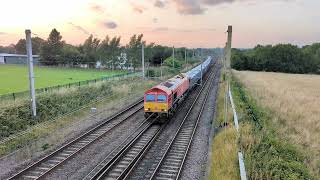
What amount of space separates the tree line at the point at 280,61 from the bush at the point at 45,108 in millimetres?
98692

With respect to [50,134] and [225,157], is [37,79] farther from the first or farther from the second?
[225,157]

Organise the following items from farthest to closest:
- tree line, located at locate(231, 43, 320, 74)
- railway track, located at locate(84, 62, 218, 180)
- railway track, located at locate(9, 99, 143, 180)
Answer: tree line, located at locate(231, 43, 320, 74), railway track, located at locate(9, 99, 143, 180), railway track, located at locate(84, 62, 218, 180)

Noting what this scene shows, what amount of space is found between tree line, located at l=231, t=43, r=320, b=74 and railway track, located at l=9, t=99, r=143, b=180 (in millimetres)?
106310

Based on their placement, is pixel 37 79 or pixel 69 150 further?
pixel 37 79

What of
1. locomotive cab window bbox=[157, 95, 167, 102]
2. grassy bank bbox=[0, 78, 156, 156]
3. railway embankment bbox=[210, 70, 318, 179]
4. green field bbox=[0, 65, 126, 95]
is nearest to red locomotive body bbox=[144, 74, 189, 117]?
locomotive cab window bbox=[157, 95, 167, 102]

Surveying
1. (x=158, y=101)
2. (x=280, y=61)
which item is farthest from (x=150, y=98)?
(x=280, y=61)

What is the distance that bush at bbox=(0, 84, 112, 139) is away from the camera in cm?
2341

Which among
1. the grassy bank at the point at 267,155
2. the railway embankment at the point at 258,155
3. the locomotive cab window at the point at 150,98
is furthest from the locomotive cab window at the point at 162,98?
the grassy bank at the point at 267,155

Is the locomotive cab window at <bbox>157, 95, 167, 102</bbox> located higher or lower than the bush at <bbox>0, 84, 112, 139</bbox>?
higher

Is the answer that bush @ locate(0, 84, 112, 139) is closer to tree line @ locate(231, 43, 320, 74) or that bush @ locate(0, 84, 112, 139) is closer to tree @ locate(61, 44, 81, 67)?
tree @ locate(61, 44, 81, 67)

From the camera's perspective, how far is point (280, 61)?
A: 12800 centimetres

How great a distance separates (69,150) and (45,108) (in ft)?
31.0

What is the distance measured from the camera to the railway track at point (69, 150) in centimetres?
1620

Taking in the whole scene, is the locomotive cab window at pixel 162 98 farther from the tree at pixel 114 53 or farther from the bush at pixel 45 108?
the tree at pixel 114 53
